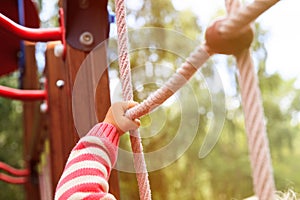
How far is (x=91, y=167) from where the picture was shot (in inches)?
25.3

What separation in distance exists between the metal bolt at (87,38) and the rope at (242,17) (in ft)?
1.78

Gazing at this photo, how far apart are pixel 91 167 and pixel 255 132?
29cm

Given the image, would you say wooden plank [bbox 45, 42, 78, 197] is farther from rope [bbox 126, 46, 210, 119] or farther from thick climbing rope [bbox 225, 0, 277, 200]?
thick climbing rope [bbox 225, 0, 277, 200]

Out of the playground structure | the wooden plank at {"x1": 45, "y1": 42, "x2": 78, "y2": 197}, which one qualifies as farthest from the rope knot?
the wooden plank at {"x1": 45, "y1": 42, "x2": 78, "y2": 197}

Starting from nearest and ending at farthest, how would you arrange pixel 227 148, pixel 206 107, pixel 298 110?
pixel 206 107 < pixel 227 148 < pixel 298 110

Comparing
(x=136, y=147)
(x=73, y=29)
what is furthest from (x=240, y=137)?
(x=136, y=147)

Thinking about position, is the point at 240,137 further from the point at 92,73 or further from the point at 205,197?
the point at 92,73

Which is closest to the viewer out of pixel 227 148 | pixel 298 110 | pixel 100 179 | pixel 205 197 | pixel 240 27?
pixel 240 27

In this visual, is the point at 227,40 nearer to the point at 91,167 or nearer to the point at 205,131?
the point at 91,167

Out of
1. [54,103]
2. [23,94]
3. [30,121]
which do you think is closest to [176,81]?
[54,103]

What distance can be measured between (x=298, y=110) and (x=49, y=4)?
6.39 feet

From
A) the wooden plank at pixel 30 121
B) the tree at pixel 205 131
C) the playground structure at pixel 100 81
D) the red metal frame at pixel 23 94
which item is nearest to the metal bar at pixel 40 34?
the playground structure at pixel 100 81

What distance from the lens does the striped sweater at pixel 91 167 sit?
2.05 feet

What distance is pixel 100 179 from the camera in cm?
63
